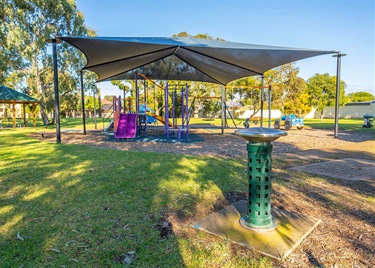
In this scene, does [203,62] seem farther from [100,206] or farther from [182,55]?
[100,206]

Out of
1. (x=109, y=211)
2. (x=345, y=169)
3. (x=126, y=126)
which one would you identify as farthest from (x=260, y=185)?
(x=126, y=126)

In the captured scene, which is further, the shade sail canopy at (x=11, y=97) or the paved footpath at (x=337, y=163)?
the shade sail canopy at (x=11, y=97)

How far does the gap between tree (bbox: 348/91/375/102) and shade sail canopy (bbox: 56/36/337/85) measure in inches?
2279

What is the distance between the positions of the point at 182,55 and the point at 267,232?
26.7 ft

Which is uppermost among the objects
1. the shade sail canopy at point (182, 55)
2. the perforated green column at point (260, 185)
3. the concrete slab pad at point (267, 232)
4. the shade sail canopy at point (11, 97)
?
the shade sail canopy at point (182, 55)

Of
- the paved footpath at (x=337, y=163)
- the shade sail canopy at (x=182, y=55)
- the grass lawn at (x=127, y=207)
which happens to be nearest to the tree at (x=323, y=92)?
the shade sail canopy at (x=182, y=55)

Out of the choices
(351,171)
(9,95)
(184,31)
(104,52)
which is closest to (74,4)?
(9,95)

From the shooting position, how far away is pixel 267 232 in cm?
225

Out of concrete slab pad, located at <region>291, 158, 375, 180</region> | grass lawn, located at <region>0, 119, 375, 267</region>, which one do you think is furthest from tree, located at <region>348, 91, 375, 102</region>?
grass lawn, located at <region>0, 119, 375, 267</region>

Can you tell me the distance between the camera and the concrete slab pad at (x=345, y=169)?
424 centimetres

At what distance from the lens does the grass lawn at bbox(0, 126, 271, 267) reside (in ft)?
6.21

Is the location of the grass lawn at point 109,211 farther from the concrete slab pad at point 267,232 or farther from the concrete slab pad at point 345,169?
the concrete slab pad at point 345,169

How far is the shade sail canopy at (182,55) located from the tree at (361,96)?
5788 cm

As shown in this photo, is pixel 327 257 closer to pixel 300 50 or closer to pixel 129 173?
pixel 129 173
